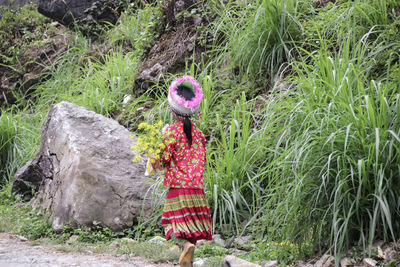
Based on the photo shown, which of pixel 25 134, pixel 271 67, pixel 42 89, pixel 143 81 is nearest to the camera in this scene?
pixel 271 67

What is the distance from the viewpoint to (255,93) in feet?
20.2

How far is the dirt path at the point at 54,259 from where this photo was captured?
3.96 meters

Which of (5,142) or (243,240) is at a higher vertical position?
(5,142)

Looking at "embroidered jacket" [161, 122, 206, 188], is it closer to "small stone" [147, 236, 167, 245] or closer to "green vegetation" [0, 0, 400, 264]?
"green vegetation" [0, 0, 400, 264]

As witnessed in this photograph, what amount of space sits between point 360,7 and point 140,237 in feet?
11.6

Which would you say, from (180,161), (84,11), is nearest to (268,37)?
(180,161)

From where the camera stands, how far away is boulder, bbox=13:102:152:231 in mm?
5070

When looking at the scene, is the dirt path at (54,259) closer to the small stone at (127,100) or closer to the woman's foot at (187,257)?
the woman's foot at (187,257)

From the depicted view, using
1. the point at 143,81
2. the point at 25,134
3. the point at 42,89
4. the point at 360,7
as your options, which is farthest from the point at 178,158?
the point at 42,89

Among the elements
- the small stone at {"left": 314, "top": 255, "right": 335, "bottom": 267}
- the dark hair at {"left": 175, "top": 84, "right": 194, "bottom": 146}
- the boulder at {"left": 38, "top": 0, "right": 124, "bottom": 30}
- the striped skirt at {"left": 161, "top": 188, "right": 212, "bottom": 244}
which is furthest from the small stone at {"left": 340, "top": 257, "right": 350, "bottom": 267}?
the boulder at {"left": 38, "top": 0, "right": 124, "bottom": 30}

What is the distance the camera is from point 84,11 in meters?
10.9

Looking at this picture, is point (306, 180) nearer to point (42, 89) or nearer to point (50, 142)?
point (50, 142)

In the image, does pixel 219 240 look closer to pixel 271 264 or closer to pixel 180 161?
pixel 271 264

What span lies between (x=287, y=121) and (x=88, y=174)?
216 cm
